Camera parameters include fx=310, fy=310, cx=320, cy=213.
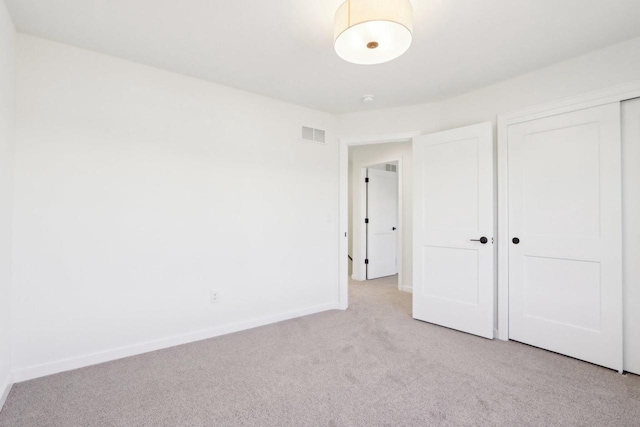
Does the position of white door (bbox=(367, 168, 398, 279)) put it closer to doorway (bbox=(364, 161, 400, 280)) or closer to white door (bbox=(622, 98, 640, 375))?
doorway (bbox=(364, 161, 400, 280))

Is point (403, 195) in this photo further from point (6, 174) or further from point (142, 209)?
point (6, 174)

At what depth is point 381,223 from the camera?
5.70 metres

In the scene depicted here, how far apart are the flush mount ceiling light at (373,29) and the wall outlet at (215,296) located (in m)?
2.34

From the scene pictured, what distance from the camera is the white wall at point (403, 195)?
4.72 m

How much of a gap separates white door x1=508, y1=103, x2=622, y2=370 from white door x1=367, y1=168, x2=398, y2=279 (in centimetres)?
Answer: 280

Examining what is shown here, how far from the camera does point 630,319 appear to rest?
2281mm

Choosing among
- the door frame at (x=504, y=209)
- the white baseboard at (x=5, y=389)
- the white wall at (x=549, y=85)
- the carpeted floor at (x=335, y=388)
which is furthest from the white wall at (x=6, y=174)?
the door frame at (x=504, y=209)

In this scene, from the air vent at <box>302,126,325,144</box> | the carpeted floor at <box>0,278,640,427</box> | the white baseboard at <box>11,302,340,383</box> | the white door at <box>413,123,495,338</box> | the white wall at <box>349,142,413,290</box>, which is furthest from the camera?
the white wall at <box>349,142,413,290</box>

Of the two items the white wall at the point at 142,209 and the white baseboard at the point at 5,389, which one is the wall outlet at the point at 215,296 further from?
the white baseboard at the point at 5,389

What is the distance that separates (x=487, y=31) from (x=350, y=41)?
1.12 meters

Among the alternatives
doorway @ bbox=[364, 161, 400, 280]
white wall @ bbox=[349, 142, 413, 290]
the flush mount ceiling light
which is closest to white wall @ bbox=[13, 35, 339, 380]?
the flush mount ceiling light

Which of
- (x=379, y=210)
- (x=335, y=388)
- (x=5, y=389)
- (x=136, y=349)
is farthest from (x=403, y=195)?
(x=5, y=389)

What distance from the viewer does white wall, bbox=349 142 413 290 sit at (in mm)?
4723

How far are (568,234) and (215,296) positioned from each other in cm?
314
